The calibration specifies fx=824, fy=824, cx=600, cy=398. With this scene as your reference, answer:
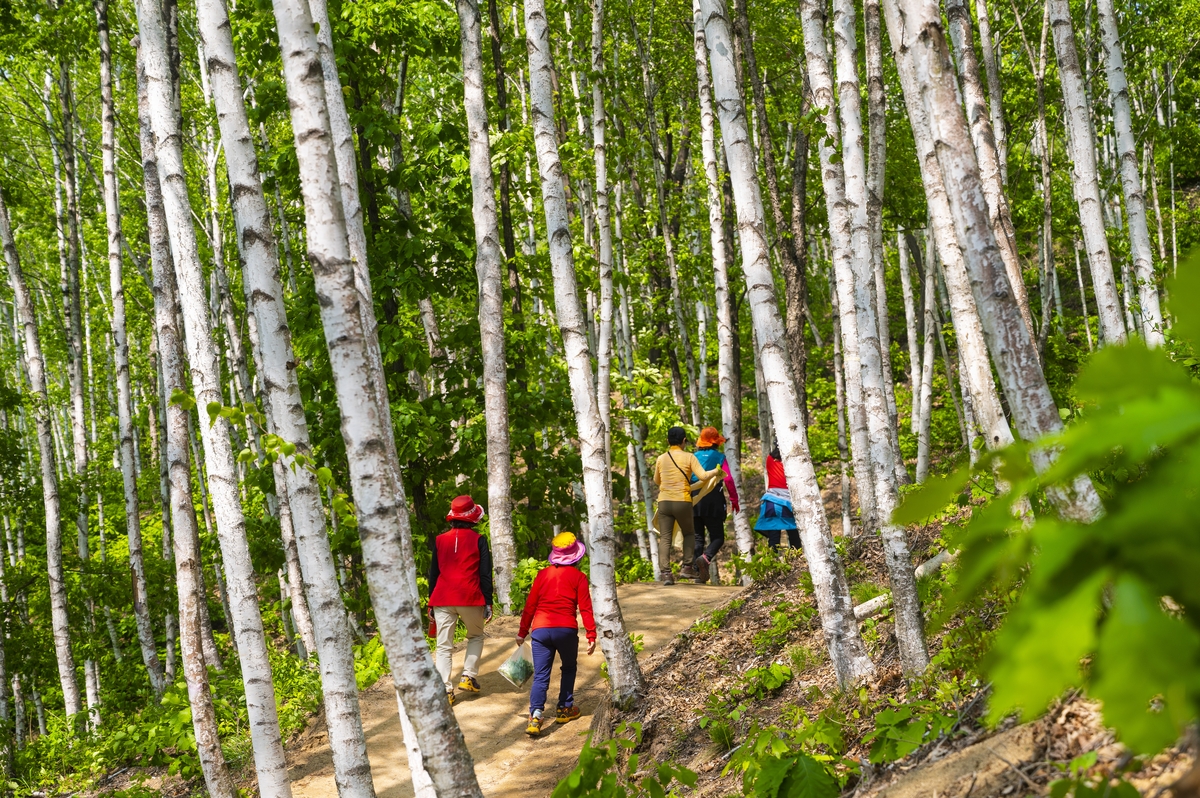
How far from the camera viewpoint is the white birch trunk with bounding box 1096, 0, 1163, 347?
27.3 feet

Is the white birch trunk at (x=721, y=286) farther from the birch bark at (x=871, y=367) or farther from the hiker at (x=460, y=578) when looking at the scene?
the hiker at (x=460, y=578)

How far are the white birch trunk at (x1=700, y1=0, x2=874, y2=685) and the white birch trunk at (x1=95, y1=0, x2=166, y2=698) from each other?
285 inches

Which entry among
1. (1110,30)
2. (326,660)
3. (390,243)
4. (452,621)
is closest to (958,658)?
(326,660)

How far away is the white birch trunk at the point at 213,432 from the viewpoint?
502cm

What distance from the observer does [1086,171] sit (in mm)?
7617

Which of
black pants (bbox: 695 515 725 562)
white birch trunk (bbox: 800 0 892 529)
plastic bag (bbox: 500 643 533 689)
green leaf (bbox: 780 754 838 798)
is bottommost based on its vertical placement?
plastic bag (bbox: 500 643 533 689)

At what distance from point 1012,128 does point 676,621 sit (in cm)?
1174

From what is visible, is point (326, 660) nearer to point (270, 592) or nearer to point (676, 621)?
point (676, 621)

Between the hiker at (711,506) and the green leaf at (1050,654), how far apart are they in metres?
9.41

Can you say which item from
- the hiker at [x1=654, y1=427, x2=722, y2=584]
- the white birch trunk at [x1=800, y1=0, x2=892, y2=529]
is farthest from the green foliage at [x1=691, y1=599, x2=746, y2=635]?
the white birch trunk at [x1=800, y1=0, x2=892, y2=529]

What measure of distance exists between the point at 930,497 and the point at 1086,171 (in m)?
7.91

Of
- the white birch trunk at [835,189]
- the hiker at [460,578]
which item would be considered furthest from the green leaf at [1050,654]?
the hiker at [460,578]

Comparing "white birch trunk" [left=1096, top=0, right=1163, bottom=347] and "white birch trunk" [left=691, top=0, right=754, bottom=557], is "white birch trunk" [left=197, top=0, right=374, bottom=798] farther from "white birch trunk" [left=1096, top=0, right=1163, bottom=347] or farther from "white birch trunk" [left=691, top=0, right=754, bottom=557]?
"white birch trunk" [left=1096, top=0, right=1163, bottom=347]

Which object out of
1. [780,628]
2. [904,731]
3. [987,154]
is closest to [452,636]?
[780,628]
